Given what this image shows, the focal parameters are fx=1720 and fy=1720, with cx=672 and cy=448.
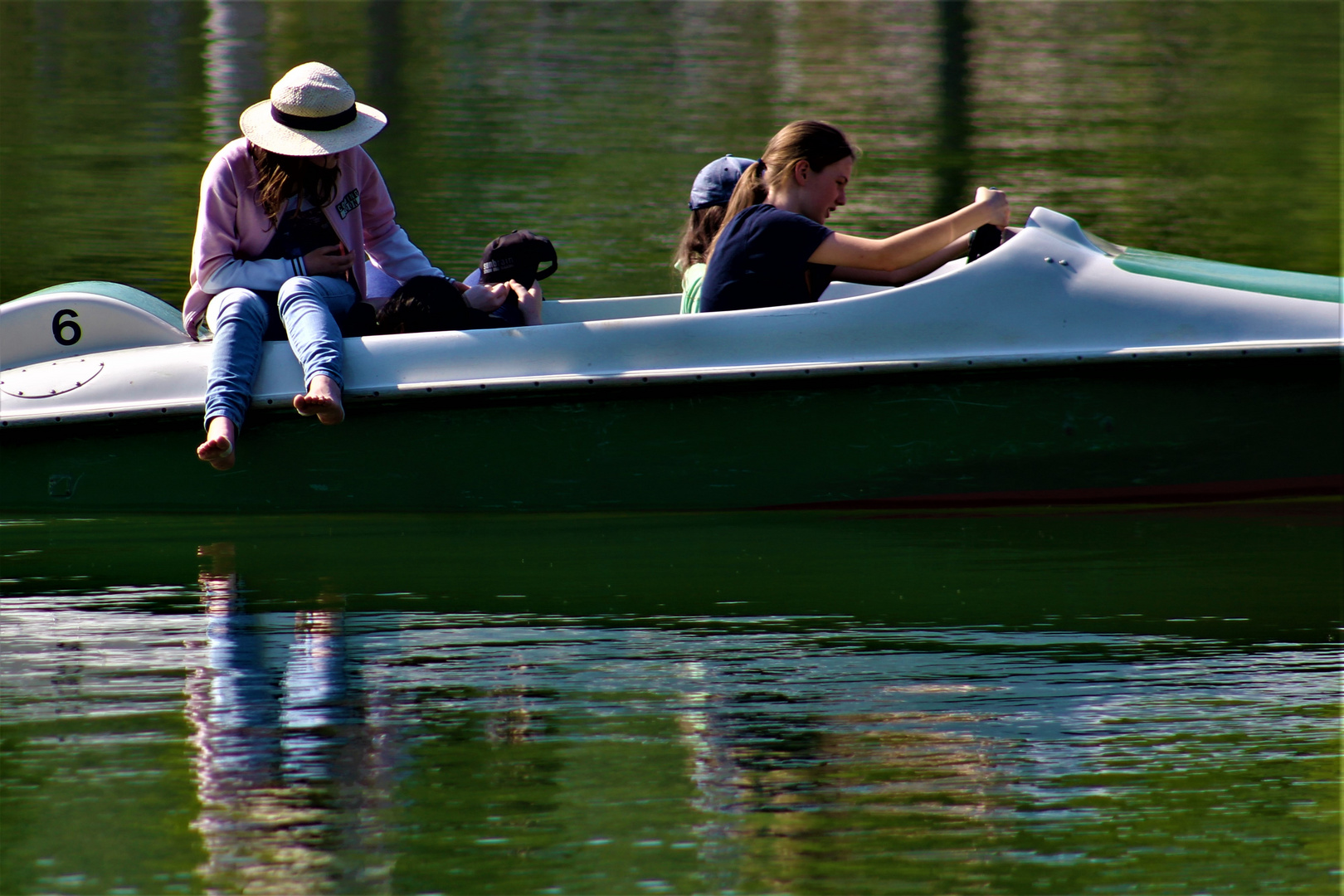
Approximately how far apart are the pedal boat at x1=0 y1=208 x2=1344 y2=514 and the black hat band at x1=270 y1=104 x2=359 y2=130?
A: 0.60 m

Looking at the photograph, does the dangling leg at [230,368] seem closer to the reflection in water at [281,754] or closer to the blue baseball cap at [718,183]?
the reflection in water at [281,754]

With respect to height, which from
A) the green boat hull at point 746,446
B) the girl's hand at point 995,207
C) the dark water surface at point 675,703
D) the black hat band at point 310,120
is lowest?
the dark water surface at point 675,703

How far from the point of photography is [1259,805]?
126 inches

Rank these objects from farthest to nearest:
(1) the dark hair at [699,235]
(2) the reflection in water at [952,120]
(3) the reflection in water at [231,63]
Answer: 1. (3) the reflection in water at [231,63]
2. (2) the reflection in water at [952,120]
3. (1) the dark hair at [699,235]

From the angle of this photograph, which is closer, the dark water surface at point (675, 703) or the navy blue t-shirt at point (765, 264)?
the dark water surface at point (675, 703)

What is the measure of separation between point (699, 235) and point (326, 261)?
1154 mm

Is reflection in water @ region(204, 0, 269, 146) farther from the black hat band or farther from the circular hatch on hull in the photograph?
the black hat band

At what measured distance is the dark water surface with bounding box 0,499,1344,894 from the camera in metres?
2.99

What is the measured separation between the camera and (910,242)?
4.78 metres

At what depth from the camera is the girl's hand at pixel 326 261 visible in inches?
193

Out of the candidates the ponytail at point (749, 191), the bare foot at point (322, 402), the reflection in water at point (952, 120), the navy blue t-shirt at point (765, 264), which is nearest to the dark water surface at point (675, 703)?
the bare foot at point (322, 402)

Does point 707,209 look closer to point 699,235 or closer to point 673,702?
point 699,235

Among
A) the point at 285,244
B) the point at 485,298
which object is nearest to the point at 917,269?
the point at 485,298

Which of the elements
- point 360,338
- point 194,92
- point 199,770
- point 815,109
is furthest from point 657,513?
point 194,92
